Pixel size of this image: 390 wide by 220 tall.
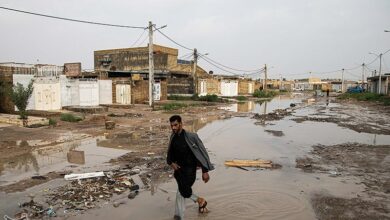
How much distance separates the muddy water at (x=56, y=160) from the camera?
8703 millimetres

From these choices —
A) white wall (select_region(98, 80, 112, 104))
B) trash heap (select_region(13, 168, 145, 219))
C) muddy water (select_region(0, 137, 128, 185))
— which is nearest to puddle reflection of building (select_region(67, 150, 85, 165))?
muddy water (select_region(0, 137, 128, 185))

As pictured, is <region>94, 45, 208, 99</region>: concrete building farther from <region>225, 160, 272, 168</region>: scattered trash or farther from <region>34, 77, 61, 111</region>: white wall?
<region>225, 160, 272, 168</region>: scattered trash

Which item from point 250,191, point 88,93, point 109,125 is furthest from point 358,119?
point 88,93

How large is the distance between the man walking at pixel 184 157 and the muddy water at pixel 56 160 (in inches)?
171

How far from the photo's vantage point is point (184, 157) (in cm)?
526

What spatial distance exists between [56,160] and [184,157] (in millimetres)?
6297

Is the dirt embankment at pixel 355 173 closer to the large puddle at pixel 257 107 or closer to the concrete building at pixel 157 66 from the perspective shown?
the large puddle at pixel 257 107

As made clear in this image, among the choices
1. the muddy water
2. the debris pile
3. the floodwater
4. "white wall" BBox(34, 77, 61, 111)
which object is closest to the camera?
the floodwater

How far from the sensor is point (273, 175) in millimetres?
8500

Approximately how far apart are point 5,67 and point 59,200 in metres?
18.6

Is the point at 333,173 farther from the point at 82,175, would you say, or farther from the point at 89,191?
the point at 82,175

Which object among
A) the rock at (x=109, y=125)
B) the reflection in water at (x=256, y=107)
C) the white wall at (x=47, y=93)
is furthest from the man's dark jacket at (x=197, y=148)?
the reflection in water at (x=256, y=107)

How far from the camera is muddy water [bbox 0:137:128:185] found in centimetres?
870

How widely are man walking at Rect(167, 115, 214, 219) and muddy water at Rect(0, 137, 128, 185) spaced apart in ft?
14.3
